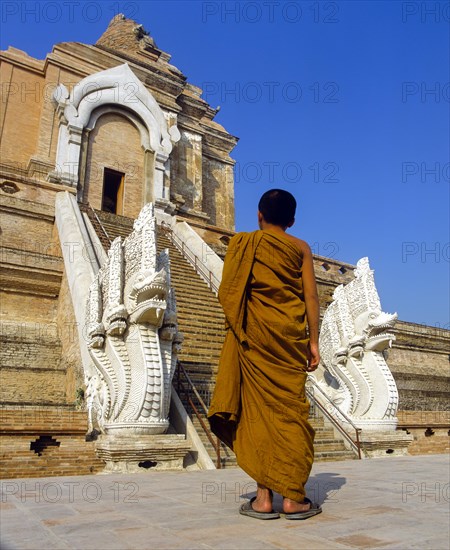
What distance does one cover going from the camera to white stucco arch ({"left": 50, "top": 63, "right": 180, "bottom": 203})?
1560cm

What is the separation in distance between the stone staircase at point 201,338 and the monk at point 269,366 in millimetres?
3415

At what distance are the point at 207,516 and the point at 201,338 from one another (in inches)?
253

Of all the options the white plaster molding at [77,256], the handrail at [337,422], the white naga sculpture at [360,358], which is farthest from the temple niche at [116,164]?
the handrail at [337,422]

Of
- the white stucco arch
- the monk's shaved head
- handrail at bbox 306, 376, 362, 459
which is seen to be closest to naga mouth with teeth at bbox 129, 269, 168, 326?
the monk's shaved head

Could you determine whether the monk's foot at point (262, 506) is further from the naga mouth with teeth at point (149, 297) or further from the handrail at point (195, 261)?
the handrail at point (195, 261)

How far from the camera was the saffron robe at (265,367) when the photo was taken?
289 centimetres

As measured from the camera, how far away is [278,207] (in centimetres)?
346

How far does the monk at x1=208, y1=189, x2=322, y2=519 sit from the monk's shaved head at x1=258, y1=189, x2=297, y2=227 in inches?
0.7

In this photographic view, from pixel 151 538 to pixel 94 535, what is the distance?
0.86 ft

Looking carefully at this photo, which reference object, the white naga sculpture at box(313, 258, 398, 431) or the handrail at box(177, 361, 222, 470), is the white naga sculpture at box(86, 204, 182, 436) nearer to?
the handrail at box(177, 361, 222, 470)

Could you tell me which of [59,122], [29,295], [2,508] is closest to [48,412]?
[2,508]

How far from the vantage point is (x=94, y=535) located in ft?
7.53

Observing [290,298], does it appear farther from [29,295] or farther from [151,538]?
[29,295]

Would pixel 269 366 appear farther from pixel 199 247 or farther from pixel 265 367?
pixel 199 247
